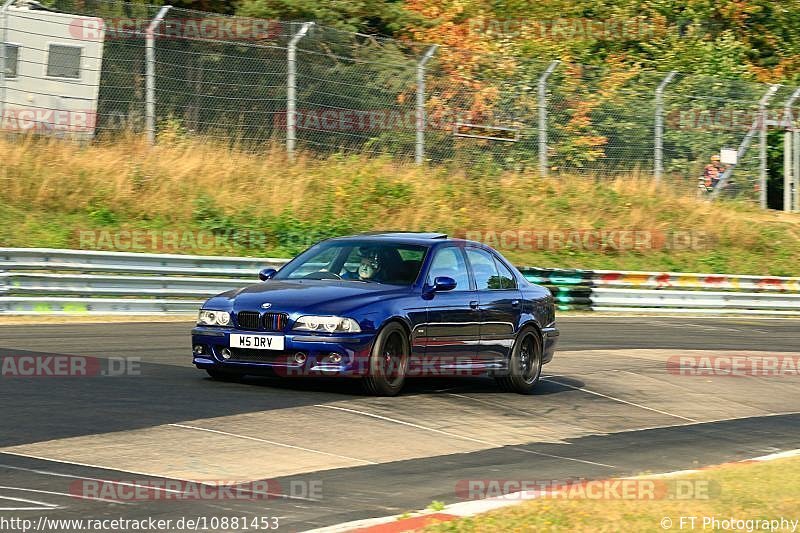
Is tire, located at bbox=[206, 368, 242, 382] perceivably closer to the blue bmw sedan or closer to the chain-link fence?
the blue bmw sedan

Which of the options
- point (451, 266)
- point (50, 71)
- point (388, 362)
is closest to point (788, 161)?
point (50, 71)

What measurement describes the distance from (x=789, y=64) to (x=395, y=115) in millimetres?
20103

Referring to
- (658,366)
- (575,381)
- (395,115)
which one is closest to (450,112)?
(395,115)

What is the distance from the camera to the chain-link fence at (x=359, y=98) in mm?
23734

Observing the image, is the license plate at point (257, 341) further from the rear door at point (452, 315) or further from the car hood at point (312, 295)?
the rear door at point (452, 315)

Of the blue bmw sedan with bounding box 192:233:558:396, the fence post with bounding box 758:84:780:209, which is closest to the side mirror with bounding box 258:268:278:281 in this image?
the blue bmw sedan with bounding box 192:233:558:396

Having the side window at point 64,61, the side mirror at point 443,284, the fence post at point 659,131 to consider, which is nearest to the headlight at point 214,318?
the side mirror at point 443,284

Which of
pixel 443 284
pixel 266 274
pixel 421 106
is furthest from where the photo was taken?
pixel 421 106

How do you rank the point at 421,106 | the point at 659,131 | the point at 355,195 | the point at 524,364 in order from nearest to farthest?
1. the point at 524,364
2. the point at 355,195
3. the point at 421,106
4. the point at 659,131

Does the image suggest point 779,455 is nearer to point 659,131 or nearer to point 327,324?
point 327,324

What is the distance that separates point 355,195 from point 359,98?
208 cm

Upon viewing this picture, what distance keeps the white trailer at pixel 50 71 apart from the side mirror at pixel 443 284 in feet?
43.8

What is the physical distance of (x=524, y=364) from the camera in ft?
42.8

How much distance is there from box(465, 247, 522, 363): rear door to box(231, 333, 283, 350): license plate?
7.82 ft
